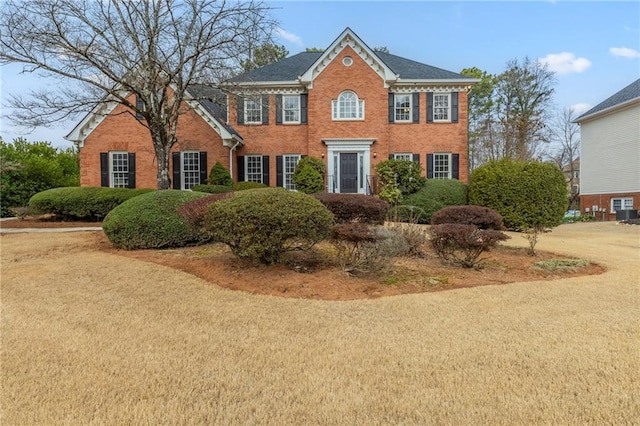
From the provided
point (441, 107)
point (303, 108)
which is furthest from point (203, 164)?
point (441, 107)

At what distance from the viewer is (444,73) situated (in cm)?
1928

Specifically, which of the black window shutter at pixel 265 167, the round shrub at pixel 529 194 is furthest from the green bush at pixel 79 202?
the round shrub at pixel 529 194

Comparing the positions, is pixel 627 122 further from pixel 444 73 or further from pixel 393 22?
pixel 393 22

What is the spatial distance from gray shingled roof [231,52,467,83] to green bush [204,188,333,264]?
1363cm

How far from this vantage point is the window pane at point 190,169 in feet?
59.9

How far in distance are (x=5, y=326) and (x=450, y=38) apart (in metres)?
13.1

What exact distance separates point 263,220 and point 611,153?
27107 millimetres

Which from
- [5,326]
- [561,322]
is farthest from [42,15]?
[561,322]

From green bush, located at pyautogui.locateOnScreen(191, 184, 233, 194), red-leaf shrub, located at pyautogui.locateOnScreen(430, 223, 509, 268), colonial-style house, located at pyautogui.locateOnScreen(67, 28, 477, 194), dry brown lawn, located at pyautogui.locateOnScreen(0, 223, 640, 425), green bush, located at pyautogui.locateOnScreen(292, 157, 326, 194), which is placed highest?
colonial-style house, located at pyautogui.locateOnScreen(67, 28, 477, 194)

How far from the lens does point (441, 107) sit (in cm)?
1892

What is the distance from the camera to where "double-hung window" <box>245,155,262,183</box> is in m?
19.2

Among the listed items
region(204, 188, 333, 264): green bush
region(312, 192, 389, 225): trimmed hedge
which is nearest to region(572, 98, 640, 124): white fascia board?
region(312, 192, 389, 225): trimmed hedge

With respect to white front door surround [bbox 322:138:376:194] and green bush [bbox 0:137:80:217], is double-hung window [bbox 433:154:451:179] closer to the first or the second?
white front door surround [bbox 322:138:376:194]

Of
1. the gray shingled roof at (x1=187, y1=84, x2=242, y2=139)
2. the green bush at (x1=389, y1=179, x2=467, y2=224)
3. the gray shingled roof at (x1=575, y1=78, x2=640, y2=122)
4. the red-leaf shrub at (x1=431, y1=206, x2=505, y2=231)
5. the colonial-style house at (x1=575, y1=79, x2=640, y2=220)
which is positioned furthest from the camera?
the gray shingled roof at (x1=575, y1=78, x2=640, y2=122)
